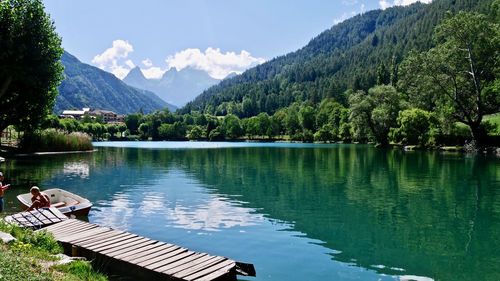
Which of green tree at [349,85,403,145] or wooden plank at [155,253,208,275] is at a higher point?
green tree at [349,85,403,145]

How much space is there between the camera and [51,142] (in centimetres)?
8444

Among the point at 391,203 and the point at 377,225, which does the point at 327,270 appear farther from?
the point at 391,203

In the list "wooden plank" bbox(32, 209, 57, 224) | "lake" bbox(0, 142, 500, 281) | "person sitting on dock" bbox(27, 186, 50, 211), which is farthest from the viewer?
"person sitting on dock" bbox(27, 186, 50, 211)

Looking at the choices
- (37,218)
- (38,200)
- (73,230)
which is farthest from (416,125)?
(73,230)

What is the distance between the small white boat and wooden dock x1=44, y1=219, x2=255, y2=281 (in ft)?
22.1

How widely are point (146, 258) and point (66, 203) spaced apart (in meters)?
15.3

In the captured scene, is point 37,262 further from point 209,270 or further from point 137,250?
point 209,270

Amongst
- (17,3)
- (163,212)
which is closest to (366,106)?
(17,3)

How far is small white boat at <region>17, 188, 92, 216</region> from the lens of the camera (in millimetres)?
23644

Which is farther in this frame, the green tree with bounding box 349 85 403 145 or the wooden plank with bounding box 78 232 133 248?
the green tree with bounding box 349 85 403 145

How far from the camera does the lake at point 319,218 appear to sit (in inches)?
652

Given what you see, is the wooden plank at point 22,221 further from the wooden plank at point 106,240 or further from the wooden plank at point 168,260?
the wooden plank at point 168,260

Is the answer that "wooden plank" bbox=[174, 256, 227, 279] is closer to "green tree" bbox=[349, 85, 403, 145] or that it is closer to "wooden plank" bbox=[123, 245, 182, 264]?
"wooden plank" bbox=[123, 245, 182, 264]

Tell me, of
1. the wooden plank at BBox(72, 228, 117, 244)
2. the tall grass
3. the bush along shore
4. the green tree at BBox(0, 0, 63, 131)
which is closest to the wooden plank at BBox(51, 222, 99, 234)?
the bush along shore
